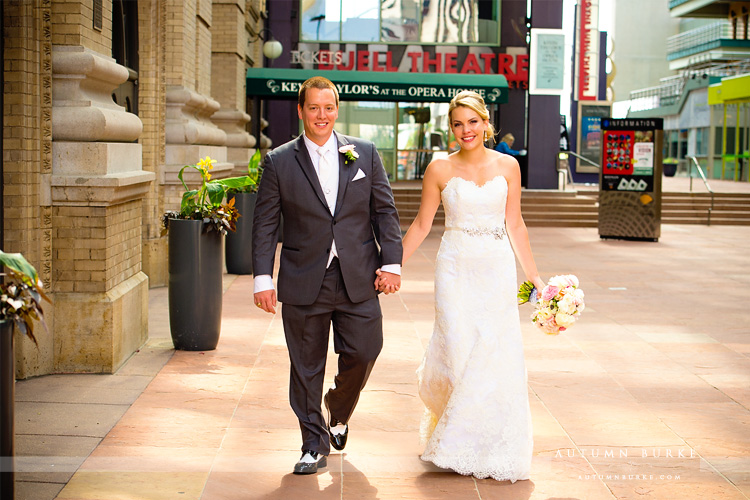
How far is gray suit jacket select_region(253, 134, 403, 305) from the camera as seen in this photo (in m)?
4.67

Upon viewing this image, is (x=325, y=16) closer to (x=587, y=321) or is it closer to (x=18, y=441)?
(x=587, y=321)

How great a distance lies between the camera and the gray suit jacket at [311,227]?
4668mm

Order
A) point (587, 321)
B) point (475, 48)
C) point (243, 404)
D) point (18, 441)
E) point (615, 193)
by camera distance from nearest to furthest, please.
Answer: point (18, 441)
point (243, 404)
point (587, 321)
point (615, 193)
point (475, 48)

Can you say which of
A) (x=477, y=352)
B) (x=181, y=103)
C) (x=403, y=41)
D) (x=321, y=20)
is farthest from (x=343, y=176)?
(x=321, y=20)

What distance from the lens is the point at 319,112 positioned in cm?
462

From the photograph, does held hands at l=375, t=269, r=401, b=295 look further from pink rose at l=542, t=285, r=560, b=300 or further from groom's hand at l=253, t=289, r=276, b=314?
pink rose at l=542, t=285, r=560, b=300

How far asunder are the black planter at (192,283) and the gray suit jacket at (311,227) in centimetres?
297

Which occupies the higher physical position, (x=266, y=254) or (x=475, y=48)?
(x=475, y=48)

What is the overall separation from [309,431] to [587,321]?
5442mm

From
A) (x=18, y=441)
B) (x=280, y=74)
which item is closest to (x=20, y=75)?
(x=18, y=441)

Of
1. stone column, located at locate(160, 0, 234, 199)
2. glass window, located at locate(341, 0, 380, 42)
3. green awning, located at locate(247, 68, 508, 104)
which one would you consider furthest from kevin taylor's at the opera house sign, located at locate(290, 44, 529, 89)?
stone column, located at locate(160, 0, 234, 199)

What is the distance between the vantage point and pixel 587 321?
9.62 meters

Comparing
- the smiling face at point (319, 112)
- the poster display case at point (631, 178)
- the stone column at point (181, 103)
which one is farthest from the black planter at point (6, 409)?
the poster display case at point (631, 178)

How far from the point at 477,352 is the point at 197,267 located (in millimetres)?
3447
